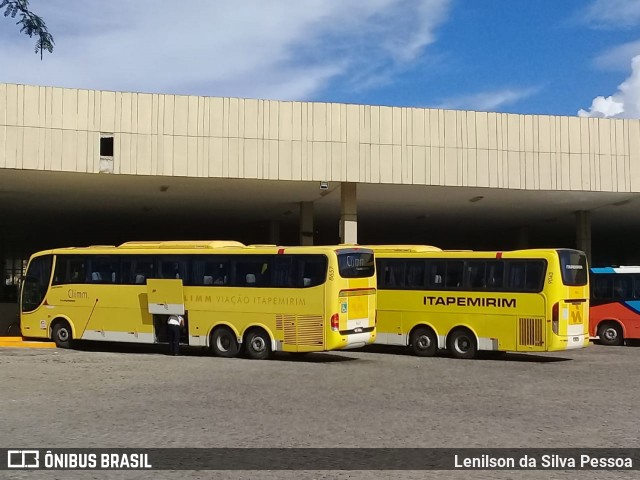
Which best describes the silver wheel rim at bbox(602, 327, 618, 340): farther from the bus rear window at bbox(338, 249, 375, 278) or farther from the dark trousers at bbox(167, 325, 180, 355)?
the dark trousers at bbox(167, 325, 180, 355)

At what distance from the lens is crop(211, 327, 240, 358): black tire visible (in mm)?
19781

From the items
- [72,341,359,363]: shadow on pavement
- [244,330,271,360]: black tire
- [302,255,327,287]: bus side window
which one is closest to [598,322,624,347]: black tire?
[72,341,359,363]: shadow on pavement

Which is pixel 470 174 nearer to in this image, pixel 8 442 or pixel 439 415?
pixel 439 415

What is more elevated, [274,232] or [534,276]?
[274,232]

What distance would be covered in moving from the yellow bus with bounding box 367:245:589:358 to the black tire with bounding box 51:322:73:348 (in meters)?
8.99

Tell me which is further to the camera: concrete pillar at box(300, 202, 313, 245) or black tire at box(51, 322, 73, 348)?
concrete pillar at box(300, 202, 313, 245)

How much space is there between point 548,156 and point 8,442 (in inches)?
878

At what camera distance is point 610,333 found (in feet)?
81.7

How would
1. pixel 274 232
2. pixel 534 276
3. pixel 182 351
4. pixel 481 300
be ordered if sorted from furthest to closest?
pixel 274 232 < pixel 182 351 < pixel 481 300 < pixel 534 276

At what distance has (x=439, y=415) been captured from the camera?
1083cm

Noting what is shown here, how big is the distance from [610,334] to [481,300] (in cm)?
771

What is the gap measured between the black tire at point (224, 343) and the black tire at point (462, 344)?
5640 millimetres

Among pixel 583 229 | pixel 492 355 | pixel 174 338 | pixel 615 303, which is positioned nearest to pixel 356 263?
pixel 492 355

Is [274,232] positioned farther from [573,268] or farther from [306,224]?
[573,268]
